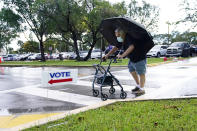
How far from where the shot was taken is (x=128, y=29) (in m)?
5.46

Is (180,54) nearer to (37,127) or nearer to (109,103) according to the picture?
(109,103)

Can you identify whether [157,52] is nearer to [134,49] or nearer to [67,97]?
[134,49]

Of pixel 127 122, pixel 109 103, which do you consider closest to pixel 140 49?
pixel 109 103

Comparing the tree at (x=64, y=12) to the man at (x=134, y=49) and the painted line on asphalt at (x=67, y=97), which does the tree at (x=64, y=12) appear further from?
the man at (x=134, y=49)

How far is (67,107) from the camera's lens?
5027 millimetres

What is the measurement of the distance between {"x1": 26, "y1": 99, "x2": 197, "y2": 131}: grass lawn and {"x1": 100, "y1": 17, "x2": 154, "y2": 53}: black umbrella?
180 centimetres

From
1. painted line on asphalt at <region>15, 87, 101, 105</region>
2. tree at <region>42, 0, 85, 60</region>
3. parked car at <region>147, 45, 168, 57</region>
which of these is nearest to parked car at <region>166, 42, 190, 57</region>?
parked car at <region>147, 45, 168, 57</region>

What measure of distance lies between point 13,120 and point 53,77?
120 cm

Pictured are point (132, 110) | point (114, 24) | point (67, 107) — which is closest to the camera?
point (132, 110)

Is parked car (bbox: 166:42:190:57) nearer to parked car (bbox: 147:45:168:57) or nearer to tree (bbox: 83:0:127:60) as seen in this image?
parked car (bbox: 147:45:168:57)

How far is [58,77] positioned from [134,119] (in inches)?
84.8

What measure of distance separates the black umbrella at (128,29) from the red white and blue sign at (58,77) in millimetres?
1527

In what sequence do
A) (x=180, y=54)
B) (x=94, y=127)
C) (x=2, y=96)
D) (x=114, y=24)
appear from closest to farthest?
(x=94, y=127) < (x=114, y=24) < (x=2, y=96) < (x=180, y=54)

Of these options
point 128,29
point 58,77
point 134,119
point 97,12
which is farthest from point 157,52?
point 134,119
